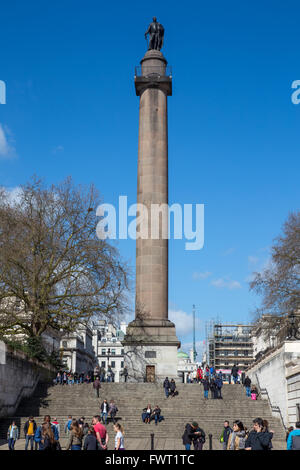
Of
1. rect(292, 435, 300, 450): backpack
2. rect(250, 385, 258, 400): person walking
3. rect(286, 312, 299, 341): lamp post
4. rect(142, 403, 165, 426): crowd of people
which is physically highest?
rect(286, 312, 299, 341): lamp post

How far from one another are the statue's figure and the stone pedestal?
8.07ft

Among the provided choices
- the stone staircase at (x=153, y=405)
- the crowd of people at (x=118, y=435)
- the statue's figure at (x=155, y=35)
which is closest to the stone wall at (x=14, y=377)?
the stone staircase at (x=153, y=405)

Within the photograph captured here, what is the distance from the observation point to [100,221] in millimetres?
41062

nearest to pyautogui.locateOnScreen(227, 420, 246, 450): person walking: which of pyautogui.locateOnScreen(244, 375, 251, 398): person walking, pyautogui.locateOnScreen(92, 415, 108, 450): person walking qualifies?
pyautogui.locateOnScreen(92, 415, 108, 450): person walking

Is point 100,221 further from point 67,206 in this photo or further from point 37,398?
point 37,398

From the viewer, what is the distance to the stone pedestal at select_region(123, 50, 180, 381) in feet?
140

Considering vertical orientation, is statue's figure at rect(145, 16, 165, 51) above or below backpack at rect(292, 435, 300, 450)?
above

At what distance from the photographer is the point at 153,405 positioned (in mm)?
34094

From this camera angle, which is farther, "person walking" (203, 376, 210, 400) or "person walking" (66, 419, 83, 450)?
"person walking" (203, 376, 210, 400)

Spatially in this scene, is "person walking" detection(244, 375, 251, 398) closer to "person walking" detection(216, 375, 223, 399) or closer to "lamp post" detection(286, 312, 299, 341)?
"person walking" detection(216, 375, 223, 399)

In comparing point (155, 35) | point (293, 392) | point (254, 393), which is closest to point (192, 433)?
point (293, 392)

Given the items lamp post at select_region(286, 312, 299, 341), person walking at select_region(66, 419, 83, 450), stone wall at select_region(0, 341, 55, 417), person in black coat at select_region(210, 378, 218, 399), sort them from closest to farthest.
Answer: person walking at select_region(66, 419, 83, 450), stone wall at select_region(0, 341, 55, 417), lamp post at select_region(286, 312, 299, 341), person in black coat at select_region(210, 378, 218, 399)
